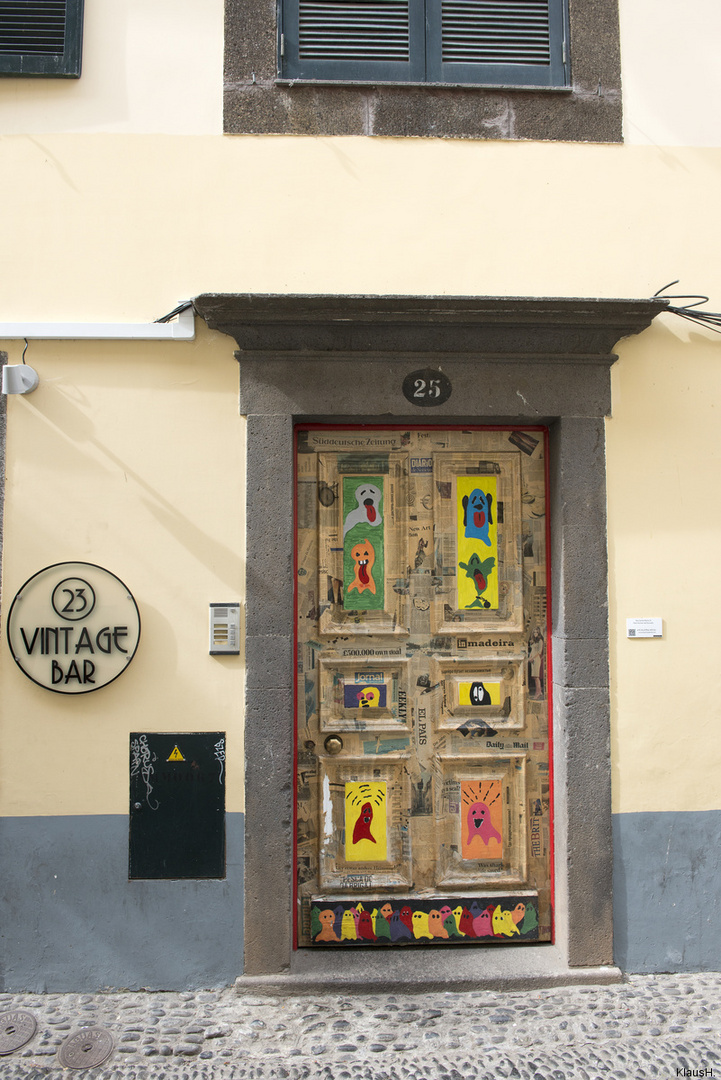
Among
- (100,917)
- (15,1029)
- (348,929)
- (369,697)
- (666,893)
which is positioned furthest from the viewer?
(369,697)

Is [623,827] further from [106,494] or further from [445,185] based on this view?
[445,185]

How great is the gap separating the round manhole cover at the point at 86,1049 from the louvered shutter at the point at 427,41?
469 centimetres

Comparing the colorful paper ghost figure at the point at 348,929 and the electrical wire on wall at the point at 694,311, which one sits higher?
the electrical wire on wall at the point at 694,311

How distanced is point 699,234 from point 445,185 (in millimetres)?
1363

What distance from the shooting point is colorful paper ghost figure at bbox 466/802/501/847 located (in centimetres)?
362

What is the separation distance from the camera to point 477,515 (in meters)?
3.69

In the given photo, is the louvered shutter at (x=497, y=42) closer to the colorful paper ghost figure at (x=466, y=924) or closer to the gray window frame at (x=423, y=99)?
the gray window frame at (x=423, y=99)

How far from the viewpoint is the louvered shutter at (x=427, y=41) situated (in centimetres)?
355

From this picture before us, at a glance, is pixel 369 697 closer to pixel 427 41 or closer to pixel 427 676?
pixel 427 676

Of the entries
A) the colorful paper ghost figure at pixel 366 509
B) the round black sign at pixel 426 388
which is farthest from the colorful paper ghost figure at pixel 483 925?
the round black sign at pixel 426 388

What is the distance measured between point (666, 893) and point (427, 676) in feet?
5.21

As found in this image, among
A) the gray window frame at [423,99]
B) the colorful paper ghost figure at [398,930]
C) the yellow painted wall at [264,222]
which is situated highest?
the gray window frame at [423,99]

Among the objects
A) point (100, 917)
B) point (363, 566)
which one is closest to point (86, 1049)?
point (100, 917)

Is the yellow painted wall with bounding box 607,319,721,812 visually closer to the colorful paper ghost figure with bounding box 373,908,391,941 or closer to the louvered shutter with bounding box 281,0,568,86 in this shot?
the colorful paper ghost figure with bounding box 373,908,391,941
